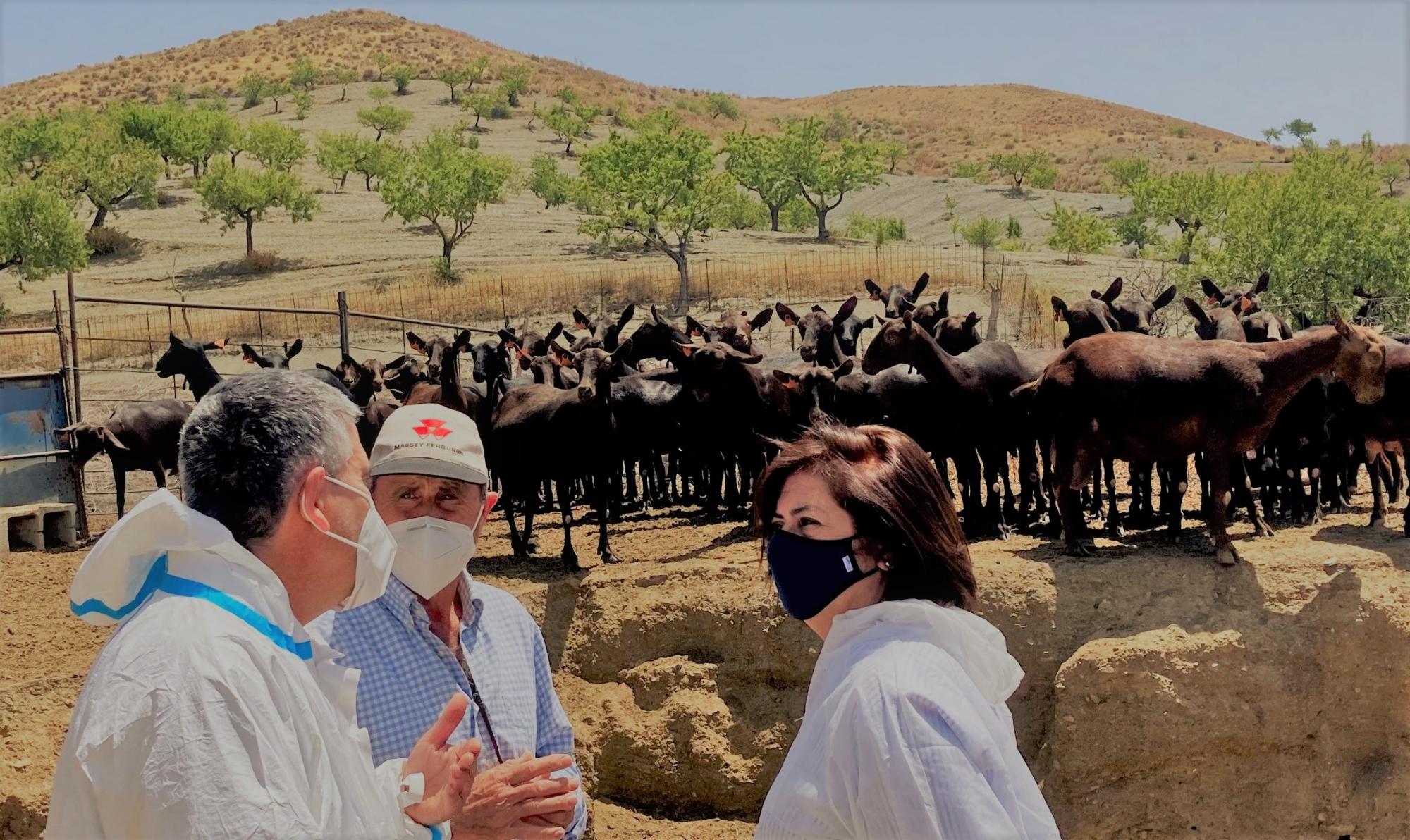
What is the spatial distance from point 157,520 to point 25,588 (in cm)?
1184

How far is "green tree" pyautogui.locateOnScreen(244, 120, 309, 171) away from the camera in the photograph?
64750 millimetres

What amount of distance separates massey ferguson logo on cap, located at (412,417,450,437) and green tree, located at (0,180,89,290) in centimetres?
4373

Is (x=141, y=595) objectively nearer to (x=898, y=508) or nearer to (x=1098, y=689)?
(x=898, y=508)

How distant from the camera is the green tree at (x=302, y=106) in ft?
293

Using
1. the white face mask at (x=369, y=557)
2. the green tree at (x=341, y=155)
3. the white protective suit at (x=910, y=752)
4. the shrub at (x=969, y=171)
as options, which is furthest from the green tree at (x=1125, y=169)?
the white face mask at (x=369, y=557)

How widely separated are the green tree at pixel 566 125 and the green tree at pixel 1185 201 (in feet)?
128

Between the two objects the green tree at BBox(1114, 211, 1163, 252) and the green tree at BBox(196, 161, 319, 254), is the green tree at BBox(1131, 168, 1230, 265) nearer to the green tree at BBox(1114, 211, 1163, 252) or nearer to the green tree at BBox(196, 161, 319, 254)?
the green tree at BBox(1114, 211, 1163, 252)

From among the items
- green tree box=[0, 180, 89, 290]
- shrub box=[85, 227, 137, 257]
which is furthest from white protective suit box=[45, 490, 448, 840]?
shrub box=[85, 227, 137, 257]

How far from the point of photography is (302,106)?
89750 mm

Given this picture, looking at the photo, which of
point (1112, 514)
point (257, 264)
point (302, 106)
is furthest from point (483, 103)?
point (1112, 514)

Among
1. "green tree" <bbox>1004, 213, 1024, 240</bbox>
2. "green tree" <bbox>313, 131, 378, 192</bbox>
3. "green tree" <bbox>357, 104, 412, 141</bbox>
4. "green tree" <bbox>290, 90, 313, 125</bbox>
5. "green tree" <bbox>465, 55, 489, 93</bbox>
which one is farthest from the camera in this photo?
"green tree" <bbox>465, 55, 489, 93</bbox>

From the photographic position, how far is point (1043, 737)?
9.57 metres

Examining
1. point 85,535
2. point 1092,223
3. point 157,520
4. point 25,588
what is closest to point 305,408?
point 157,520

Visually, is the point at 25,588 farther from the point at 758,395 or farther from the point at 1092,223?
the point at 1092,223
